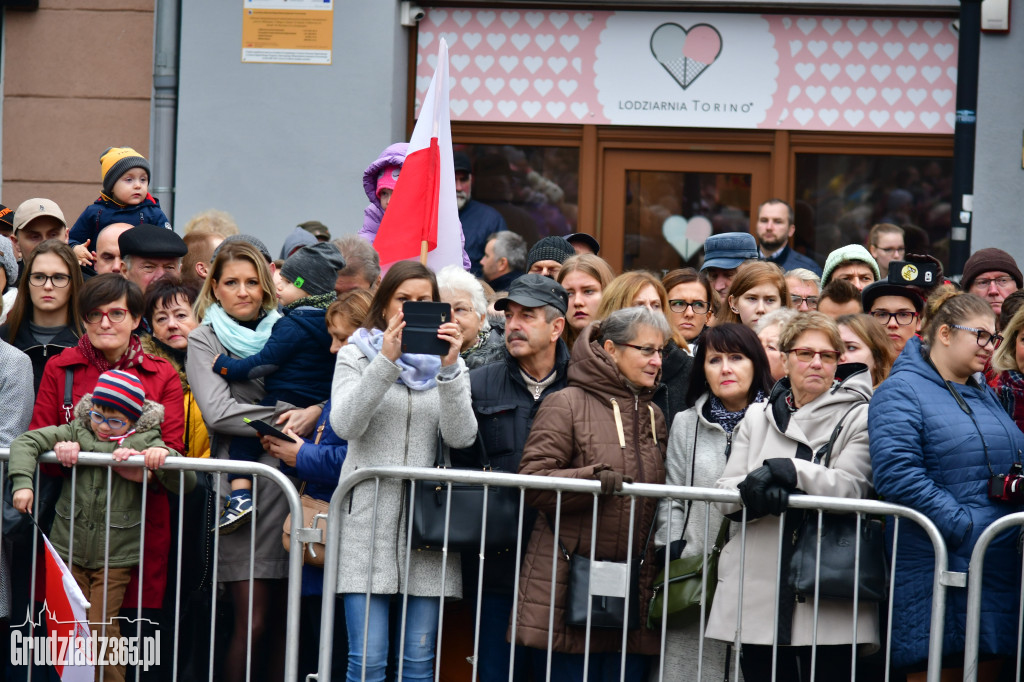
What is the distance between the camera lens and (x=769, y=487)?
467 cm

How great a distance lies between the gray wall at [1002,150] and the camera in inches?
389

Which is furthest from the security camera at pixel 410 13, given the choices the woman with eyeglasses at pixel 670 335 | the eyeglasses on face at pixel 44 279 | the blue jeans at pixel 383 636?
the blue jeans at pixel 383 636

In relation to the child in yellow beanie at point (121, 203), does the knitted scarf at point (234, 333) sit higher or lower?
lower

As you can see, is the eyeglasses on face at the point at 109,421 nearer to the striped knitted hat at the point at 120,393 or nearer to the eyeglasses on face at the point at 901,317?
the striped knitted hat at the point at 120,393

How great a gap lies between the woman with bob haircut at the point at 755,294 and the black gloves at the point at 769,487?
1798 mm

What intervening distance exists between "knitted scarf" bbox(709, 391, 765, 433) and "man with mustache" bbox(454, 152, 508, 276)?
415 cm

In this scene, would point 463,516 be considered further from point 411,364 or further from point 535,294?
point 535,294

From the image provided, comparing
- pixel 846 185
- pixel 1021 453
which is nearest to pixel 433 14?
pixel 846 185

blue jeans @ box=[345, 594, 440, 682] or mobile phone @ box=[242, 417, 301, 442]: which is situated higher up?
mobile phone @ box=[242, 417, 301, 442]

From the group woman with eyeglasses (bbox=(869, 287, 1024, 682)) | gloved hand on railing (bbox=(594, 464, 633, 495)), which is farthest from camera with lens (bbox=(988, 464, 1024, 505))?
gloved hand on railing (bbox=(594, 464, 633, 495))

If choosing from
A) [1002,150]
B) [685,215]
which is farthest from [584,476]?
[1002,150]

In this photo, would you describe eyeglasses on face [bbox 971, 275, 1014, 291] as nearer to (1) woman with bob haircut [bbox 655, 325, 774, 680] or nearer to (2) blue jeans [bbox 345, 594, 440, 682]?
(1) woman with bob haircut [bbox 655, 325, 774, 680]

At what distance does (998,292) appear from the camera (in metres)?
6.69

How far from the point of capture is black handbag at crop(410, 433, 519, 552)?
16.4 feet
